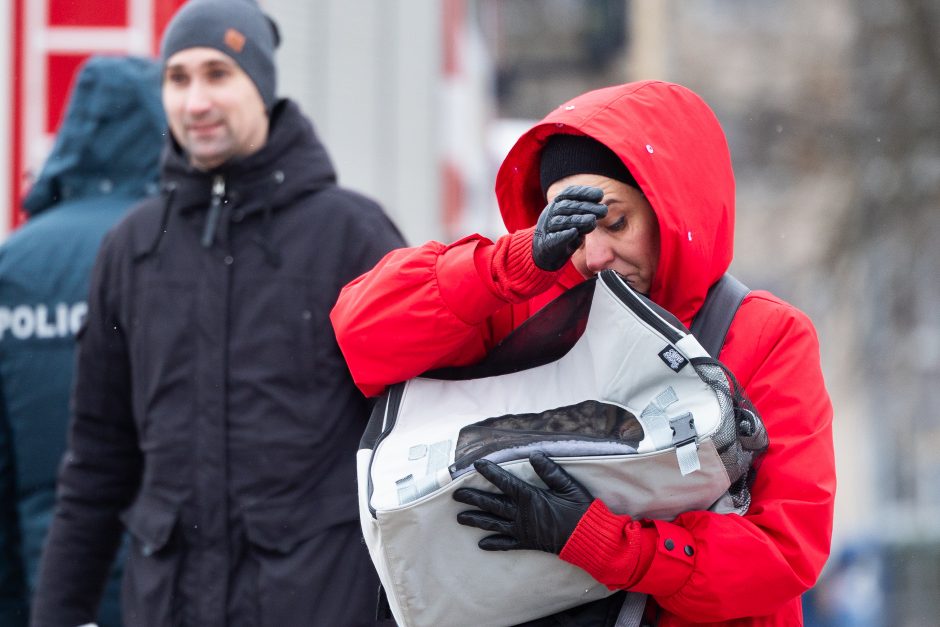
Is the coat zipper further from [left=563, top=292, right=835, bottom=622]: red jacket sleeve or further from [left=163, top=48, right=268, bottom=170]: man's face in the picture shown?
[left=563, top=292, right=835, bottom=622]: red jacket sleeve

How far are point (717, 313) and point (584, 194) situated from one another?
372mm

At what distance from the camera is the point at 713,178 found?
8.80ft

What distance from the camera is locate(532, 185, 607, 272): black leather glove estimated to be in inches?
93.7

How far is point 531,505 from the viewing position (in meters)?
2.38

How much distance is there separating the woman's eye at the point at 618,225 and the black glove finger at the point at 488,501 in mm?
576

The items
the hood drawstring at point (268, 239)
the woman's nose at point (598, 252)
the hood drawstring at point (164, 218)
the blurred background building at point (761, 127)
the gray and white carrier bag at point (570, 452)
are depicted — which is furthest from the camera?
the blurred background building at point (761, 127)

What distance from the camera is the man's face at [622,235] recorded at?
2.67 meters

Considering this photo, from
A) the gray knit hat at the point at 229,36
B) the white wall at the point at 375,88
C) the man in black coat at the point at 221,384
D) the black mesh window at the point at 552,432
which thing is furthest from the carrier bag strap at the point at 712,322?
the white wall at the point at 375,88

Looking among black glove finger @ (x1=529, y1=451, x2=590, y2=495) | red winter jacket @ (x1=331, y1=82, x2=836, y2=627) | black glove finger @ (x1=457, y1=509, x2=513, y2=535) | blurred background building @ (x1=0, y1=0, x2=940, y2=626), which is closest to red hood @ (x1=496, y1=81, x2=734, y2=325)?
red winter jacket @ (x1=331, y1=82, x2=836, y2=627)

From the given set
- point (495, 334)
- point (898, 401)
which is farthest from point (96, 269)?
point (898, 401)

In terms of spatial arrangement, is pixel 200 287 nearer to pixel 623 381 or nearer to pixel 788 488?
pixel 623 381

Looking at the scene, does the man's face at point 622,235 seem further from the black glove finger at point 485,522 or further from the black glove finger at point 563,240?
the black glove finger at point 485,522

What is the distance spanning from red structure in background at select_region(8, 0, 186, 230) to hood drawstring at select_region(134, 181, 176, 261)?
7.93ft

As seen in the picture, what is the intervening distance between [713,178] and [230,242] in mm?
1314
